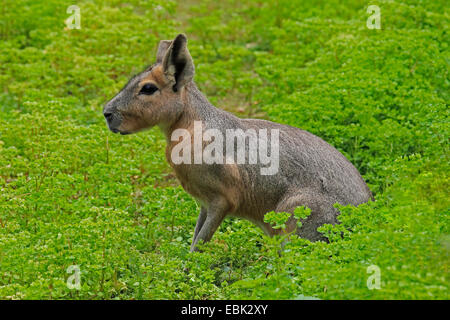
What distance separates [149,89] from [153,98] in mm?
87

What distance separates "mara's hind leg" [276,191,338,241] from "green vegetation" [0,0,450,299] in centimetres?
35

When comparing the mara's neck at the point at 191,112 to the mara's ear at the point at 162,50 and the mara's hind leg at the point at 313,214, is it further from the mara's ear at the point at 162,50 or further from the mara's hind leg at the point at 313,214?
the mara's hind leg at the point at 313,214

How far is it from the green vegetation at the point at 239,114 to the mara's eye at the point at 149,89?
1009mm

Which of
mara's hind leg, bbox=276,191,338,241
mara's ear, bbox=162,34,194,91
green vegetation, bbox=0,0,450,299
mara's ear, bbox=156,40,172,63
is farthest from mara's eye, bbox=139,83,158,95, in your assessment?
mara's hind leg, bbox=276,191,338,241

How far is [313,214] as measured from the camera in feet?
19.8

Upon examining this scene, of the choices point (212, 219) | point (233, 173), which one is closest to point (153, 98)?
point (233, 173)

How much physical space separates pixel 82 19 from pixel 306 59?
3.51 meters

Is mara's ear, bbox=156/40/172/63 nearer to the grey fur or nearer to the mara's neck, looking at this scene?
the grey fur

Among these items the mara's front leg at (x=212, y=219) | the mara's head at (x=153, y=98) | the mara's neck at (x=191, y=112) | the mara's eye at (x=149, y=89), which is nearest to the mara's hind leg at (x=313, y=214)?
the mara's front leg at (x=212, y=219)

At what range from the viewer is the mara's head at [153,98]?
618 centimetres

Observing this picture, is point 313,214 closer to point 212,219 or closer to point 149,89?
point 212,219

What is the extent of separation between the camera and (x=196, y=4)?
14234 mm

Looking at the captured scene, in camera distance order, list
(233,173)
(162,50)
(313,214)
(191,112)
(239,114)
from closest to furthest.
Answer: (313,214) → (233,173) → (191,112) → (162,50) → (239,114)
